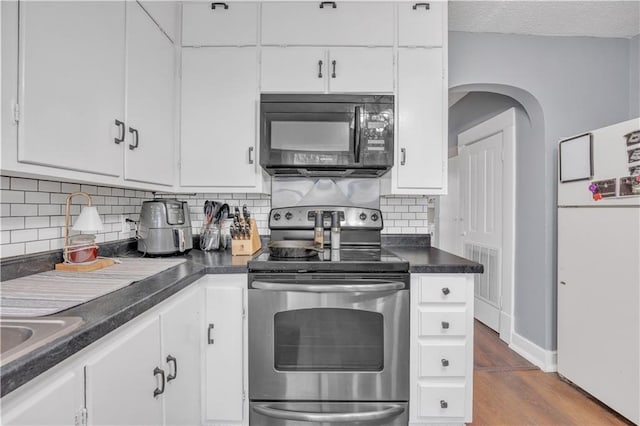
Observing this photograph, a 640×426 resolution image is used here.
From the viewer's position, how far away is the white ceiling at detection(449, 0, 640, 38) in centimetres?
209

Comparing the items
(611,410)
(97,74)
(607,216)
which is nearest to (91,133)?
(97,74)

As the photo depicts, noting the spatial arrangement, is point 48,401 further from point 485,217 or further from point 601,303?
point 485,217

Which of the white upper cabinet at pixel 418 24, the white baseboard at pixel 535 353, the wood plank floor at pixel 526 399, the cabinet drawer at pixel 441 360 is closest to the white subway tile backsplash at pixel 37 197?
the cabinet drawer at pixel 441 360

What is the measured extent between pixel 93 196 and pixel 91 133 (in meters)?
0.57

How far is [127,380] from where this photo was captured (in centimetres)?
94

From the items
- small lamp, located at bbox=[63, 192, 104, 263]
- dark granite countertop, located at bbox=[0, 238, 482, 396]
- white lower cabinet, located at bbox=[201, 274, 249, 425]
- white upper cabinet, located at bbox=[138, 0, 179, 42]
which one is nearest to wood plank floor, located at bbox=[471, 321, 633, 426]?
dark granite countertop, located at bbox=[0, 238, 482, 396]

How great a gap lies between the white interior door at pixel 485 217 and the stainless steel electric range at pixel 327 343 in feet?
6.54

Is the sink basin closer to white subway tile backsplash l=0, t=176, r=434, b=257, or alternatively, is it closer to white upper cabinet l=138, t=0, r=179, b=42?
white subway tile backsplash l=0, t=176, r=434, b=257

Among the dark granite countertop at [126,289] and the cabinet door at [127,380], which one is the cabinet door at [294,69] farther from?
the cabinet door at [127,380]

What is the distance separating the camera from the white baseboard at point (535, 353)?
2406 mm

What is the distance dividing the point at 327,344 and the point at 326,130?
113 cm

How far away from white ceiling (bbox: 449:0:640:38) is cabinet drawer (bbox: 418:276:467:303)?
1.76 m

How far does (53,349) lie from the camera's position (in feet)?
2.17

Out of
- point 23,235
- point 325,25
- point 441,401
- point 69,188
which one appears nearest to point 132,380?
point 23,235
